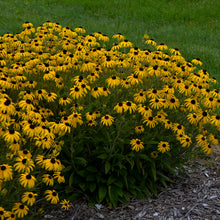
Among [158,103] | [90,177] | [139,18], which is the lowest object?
[90,177]

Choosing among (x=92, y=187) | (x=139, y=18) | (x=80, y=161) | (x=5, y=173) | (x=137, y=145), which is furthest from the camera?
(x=139, y=18)

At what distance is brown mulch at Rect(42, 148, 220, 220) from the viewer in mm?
4225

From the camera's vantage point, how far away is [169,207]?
4.40 m

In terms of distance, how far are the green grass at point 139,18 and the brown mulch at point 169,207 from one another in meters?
5.70

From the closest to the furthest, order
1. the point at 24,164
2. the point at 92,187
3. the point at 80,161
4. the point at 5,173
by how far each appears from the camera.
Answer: the point at 5,173
the point at 24,164
the point at 80,161
the point at 92,187

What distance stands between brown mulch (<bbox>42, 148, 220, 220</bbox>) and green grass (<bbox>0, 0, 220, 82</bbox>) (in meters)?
5.70

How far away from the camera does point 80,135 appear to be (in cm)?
411

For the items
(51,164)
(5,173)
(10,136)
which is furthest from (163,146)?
(5,173)

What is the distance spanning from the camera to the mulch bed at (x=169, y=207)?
422cm

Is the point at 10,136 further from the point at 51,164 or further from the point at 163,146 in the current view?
the point at 163,146

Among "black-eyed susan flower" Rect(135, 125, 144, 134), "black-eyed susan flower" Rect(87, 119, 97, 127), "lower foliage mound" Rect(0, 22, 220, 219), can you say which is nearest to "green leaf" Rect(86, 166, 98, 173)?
"lower foliage mound" Rect(0, 22, 220, 219)

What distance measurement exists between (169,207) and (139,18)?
9894 mm

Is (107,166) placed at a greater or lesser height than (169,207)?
greater

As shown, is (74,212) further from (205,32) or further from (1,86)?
(205,32)
